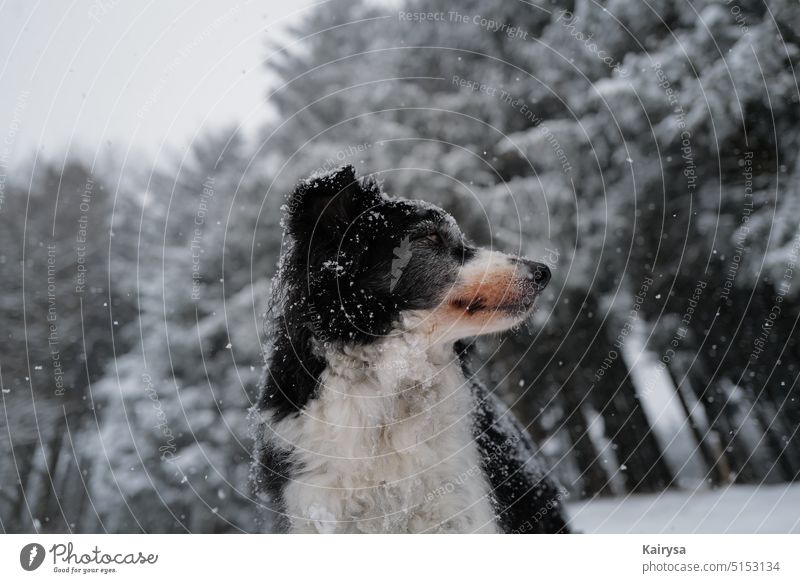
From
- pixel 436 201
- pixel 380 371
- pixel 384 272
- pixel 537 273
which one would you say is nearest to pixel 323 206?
pixel 384 272

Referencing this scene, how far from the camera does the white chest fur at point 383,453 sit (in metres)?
2.61

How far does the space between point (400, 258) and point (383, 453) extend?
983 millimetres

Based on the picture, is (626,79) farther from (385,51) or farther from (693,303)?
(693,303)

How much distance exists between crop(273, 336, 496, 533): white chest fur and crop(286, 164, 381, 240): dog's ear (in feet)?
2.02

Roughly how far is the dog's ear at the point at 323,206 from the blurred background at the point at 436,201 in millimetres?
1626

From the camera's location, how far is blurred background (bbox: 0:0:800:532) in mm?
4031

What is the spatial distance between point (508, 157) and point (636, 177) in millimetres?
1724

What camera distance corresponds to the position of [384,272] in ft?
9.55

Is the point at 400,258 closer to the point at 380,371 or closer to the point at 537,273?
the point at 380,371

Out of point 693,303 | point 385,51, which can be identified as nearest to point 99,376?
point 385,51

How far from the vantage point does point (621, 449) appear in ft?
32.2
